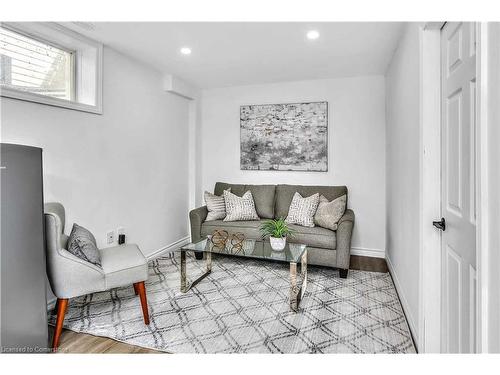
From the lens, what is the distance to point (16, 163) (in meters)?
1.57

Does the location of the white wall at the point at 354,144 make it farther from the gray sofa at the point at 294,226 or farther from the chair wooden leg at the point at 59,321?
the chair wooden leg at the point at 59,321

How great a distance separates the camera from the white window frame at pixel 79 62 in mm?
2371

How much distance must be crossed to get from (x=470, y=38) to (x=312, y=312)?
200 centimetres

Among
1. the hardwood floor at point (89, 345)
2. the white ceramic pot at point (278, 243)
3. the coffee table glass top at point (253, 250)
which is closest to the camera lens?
the hardwood floor at point (89, 345)

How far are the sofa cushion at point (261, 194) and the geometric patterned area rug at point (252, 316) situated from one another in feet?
3.19

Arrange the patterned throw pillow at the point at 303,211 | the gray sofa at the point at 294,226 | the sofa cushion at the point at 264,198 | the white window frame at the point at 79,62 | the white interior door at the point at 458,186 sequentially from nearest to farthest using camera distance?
the white interior door at the point at 458,186 → the white window frame at the point at 79,62 → the gray sofa at the point at 294,226 → the patterned throw pillow at the point at 303,211 → the sofa cushion at the point at 264,198

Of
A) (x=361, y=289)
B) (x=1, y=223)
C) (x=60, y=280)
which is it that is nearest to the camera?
(x=1, y=223)

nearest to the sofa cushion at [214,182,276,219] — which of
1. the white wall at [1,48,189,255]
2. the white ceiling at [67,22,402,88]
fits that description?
the white wall at [1,48,189,255]

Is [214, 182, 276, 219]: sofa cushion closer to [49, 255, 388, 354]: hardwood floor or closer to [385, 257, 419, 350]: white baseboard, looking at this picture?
[385, 257, 419, 350]: white baseboard

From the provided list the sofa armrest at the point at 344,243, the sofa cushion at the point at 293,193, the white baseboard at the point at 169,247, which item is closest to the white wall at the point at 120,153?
the white baseboard at the point at 169,247

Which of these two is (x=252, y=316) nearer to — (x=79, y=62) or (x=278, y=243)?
(x=278, y=243)

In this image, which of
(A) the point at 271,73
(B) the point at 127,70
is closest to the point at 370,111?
(A) the point at 271,73

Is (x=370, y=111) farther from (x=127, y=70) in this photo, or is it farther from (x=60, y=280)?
(x=60, y=280)

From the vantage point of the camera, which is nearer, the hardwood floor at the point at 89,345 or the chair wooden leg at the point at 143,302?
the hardwood floor at the point at 89,345
